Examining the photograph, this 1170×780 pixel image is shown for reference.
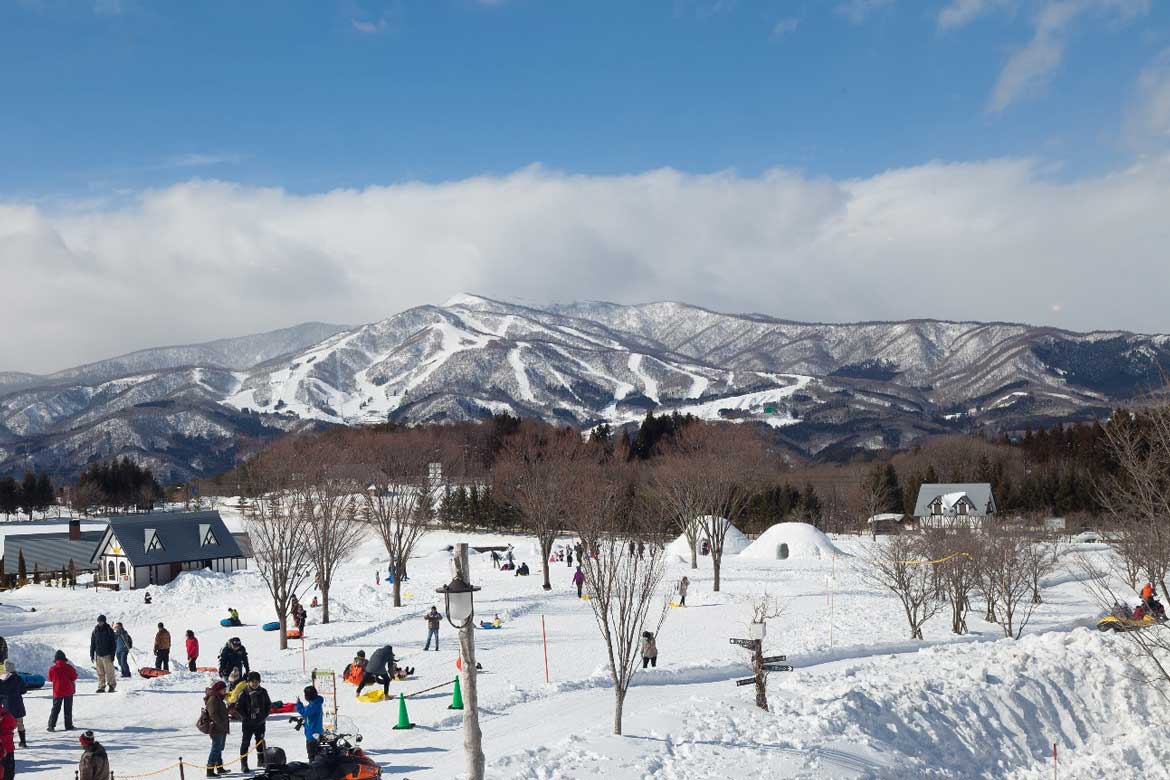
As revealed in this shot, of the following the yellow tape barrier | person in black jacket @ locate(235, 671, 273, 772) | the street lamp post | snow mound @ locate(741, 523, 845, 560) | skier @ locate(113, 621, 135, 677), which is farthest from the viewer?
snow mound @ locate(741, 523, 845, 560)

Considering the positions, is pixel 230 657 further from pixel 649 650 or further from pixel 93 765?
pixel 649 650

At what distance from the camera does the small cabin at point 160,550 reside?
53938 mm

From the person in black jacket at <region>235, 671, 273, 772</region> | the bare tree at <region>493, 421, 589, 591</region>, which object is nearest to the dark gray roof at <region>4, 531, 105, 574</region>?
the bare tree at <region>493, 421, 589, 591</region>

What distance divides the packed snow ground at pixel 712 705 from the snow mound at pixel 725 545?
21708 millimetres

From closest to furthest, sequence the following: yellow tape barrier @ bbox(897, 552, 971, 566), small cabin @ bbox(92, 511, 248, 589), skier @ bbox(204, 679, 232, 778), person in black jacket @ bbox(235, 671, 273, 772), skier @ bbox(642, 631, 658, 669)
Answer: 1. skier @ bbox(204, 679, 232, 778)
2. person in black jacket @ bbox(235, 671, 273, 772)
3. skier @ bbox(642, 631, 658, 669)
4. yellow tape barrier @ bbox(897, 552, 971, 566)
5. small cabin @ bbox(92, 511, 248, 589)

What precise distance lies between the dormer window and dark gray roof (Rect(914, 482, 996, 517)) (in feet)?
172

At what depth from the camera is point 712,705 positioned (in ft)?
53.9

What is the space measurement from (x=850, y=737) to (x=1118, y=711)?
7.90m

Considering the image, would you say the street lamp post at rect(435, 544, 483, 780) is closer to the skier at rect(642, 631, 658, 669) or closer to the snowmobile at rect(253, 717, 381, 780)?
the snowmobile at rect(253, 717, 381, 780)

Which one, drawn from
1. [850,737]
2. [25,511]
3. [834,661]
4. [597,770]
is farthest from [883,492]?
[25,511]

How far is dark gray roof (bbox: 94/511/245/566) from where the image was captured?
2131 inches

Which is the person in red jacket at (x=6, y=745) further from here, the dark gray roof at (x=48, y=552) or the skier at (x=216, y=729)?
the dark gray roof at (x=48, y=552)

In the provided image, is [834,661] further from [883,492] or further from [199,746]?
[883,492]

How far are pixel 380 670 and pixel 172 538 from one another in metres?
44.1
